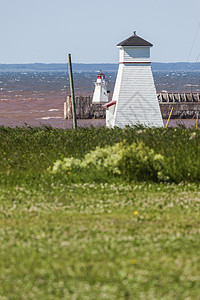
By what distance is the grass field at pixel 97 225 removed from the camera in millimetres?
7094

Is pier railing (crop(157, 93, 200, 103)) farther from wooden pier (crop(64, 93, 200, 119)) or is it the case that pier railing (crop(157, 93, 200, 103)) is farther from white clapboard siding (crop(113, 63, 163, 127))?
white clapboard siding (crop(113, 63, 163, 127))

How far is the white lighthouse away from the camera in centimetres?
2022

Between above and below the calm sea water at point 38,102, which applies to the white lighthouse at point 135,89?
above

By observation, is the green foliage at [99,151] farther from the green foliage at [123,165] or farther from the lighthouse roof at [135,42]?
the lighthouse roof at [135,42]

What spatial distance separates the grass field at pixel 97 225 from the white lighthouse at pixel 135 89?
3.16 meters

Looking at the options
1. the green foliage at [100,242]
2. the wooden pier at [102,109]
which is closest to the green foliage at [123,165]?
the green foliage at [100,242]

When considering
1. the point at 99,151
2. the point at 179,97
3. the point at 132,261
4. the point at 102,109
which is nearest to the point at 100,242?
the point at 132,261

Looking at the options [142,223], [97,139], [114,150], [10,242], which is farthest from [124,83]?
[10,242]

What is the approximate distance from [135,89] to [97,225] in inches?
434

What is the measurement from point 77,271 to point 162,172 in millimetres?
6444

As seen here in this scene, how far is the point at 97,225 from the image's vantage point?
32.2 ft

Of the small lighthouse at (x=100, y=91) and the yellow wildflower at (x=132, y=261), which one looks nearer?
the yellow wildflower at (x=132, y=261)

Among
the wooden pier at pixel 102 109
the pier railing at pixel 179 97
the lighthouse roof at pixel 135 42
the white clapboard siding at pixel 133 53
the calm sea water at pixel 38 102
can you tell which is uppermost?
the lighthouse roof at pixel 135 42

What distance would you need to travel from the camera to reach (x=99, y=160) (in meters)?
13.9
